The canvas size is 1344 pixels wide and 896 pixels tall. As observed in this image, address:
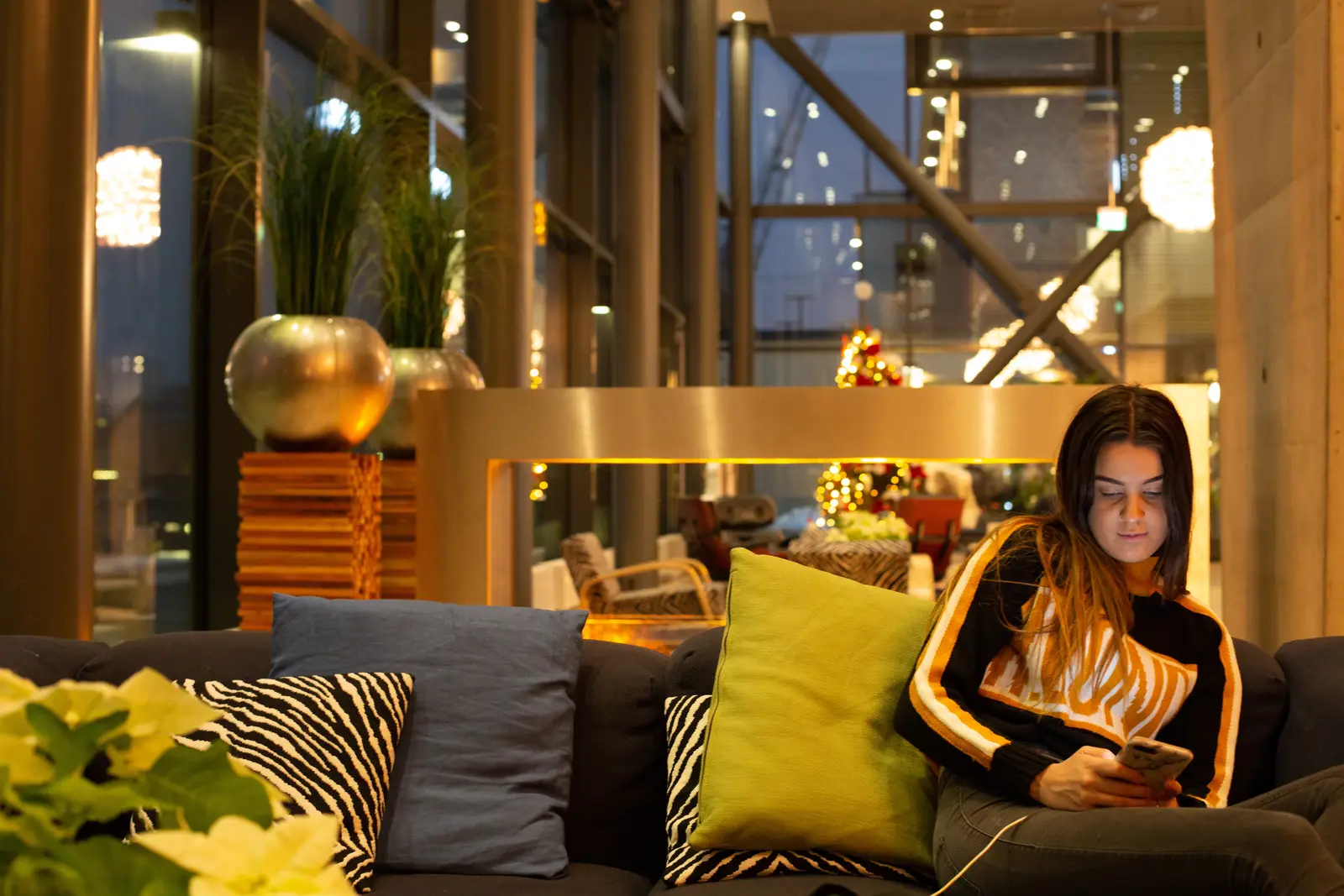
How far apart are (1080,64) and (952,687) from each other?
14451 mm

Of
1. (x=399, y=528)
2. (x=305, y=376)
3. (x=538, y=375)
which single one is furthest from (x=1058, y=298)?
(x=305, y=376)

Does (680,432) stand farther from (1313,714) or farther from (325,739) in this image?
(1313,714)

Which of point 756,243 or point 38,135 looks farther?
point 756,243

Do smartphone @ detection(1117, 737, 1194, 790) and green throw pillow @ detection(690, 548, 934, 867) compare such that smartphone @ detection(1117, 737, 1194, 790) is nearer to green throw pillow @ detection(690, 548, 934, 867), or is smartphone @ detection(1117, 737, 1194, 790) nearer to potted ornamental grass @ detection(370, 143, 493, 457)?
green throw pillow @ detection(690, 548, 934, 867)

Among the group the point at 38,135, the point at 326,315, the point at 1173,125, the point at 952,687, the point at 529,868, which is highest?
the point at 1173,125

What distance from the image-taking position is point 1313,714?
231 cm

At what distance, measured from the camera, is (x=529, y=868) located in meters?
2.33

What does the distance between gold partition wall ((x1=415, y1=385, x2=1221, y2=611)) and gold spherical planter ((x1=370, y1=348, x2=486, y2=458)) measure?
19 cm

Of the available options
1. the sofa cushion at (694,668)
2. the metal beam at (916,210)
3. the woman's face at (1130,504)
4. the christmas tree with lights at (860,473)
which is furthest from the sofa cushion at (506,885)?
the metal beam at (916,210)

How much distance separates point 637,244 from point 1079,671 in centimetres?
879

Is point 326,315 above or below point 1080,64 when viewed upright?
below

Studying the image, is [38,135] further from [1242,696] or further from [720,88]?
[720,88]

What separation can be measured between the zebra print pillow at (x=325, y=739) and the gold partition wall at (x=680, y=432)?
192cm

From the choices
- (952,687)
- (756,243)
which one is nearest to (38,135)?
(952,687)
